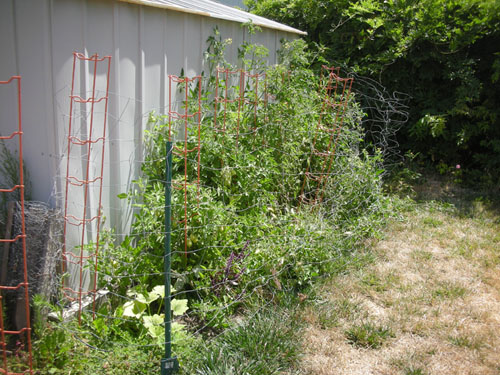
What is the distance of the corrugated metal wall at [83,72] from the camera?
2.82 metres

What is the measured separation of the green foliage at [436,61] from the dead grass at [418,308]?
175 centimetres

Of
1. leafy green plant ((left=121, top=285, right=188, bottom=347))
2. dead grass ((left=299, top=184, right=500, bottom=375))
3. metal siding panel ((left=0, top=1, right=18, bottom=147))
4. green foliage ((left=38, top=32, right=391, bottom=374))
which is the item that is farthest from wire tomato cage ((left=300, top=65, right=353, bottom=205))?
metal siding panel ((left=0, top=1, right=18, bottom=147))

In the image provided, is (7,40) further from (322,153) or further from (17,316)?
(322,153)

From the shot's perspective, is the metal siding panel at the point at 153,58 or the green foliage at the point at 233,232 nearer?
the green foliage at the point at 233,232

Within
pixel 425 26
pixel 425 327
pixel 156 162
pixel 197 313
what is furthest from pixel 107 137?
pixel 425 26

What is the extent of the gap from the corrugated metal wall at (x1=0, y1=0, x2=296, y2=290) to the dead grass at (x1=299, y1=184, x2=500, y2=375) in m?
1.79

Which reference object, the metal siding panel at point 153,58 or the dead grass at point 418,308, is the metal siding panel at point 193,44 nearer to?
the metal siding panel at point 153,58

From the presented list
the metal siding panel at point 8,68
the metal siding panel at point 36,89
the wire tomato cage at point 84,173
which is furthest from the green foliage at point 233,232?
the metal siding panel at point 8,68

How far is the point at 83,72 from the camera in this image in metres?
3.01

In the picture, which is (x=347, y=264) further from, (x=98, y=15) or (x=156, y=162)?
(x=98, y=15)

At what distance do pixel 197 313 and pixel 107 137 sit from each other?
1420 millimetres

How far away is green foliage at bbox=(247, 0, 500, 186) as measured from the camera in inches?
233

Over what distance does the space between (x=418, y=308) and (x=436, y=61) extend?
13.3 ft

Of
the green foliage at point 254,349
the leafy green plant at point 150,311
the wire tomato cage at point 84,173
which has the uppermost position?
the wire tomato cage at point 84,173
